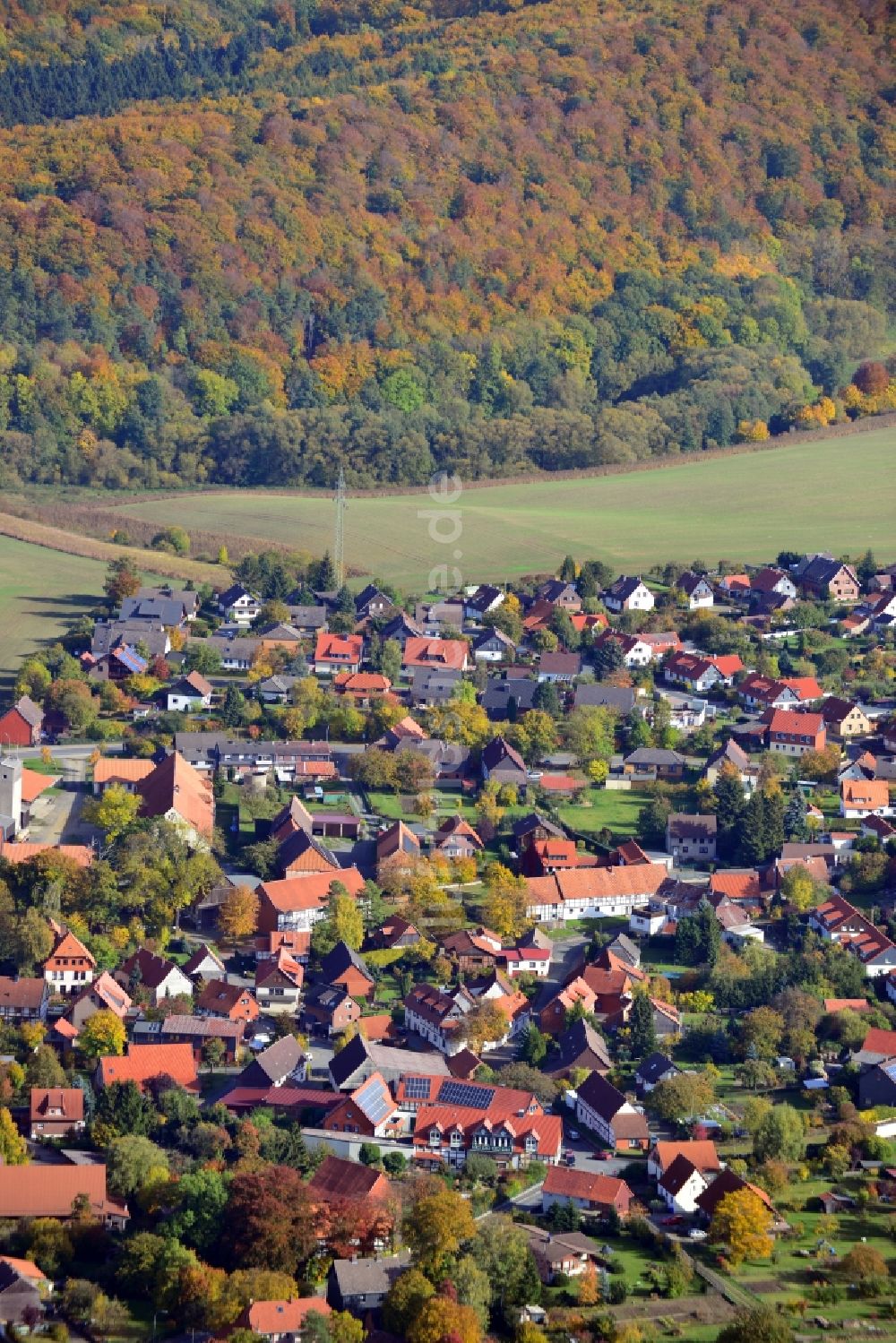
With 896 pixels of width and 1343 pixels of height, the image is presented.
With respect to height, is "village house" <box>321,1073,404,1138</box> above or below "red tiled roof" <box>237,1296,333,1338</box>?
above

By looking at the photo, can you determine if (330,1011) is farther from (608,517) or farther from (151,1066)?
(608,517)

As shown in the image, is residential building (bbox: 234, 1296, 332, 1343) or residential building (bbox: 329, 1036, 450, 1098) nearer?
residential building (bbox: 234, 1296, 332, 1343)

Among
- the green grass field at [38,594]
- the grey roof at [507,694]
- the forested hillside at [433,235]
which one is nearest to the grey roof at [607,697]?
the grey roof at [507,694]

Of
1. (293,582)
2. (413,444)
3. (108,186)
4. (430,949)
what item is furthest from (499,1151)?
(108,186)

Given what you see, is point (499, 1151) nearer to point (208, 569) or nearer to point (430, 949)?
point (430, 949)

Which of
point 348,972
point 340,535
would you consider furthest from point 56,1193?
point 340,535

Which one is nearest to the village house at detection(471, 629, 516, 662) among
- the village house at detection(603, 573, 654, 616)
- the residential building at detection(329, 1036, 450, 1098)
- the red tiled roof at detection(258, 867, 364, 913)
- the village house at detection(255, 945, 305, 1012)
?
the village house at detection(603, 573, 654, 616)

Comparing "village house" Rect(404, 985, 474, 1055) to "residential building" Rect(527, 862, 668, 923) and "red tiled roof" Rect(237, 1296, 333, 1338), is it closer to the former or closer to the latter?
"residential building" Rect(527, 862, 668, 923)
